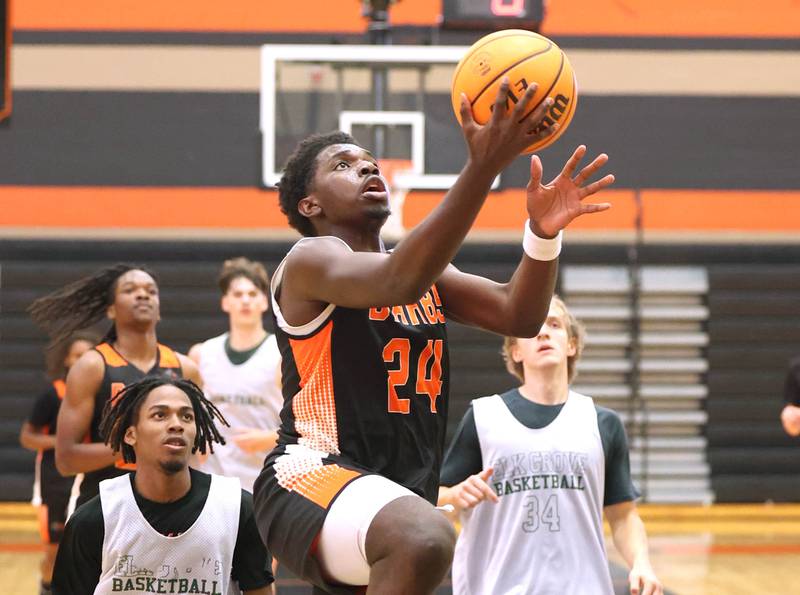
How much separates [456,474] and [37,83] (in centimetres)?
923

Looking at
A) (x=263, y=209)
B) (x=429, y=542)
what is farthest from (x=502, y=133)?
(x=263, y=209)

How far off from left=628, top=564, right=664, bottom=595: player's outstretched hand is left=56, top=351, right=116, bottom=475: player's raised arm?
221 centimetres

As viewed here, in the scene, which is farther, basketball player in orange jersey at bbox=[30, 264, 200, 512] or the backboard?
the backboard

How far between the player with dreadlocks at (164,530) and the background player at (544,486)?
70cm

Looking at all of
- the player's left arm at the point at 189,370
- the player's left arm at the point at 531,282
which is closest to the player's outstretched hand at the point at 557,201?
the player's left arm at the point at 531,282

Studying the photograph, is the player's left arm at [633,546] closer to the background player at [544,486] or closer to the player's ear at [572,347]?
the background player at [544,486]

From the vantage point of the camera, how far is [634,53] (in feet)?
41.5

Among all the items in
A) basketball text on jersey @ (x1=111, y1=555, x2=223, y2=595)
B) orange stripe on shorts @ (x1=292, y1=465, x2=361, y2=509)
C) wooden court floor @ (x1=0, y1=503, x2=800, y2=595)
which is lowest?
wooden court floor @ (x1=0, y1=503, x2=800, y2=595)

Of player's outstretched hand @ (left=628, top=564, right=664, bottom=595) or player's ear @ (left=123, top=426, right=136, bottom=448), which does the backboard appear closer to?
player's ear @ (left=123, top=426, right=136, bottom=448)

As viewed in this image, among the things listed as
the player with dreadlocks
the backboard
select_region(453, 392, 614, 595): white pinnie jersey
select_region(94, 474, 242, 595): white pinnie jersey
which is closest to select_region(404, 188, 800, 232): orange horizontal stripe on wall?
the backboard

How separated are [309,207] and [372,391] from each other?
0.55 m

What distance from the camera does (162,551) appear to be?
12.7 ft

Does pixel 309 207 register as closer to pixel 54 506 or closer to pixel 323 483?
pixel 323 483

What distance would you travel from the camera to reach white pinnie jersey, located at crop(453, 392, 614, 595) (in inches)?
159
